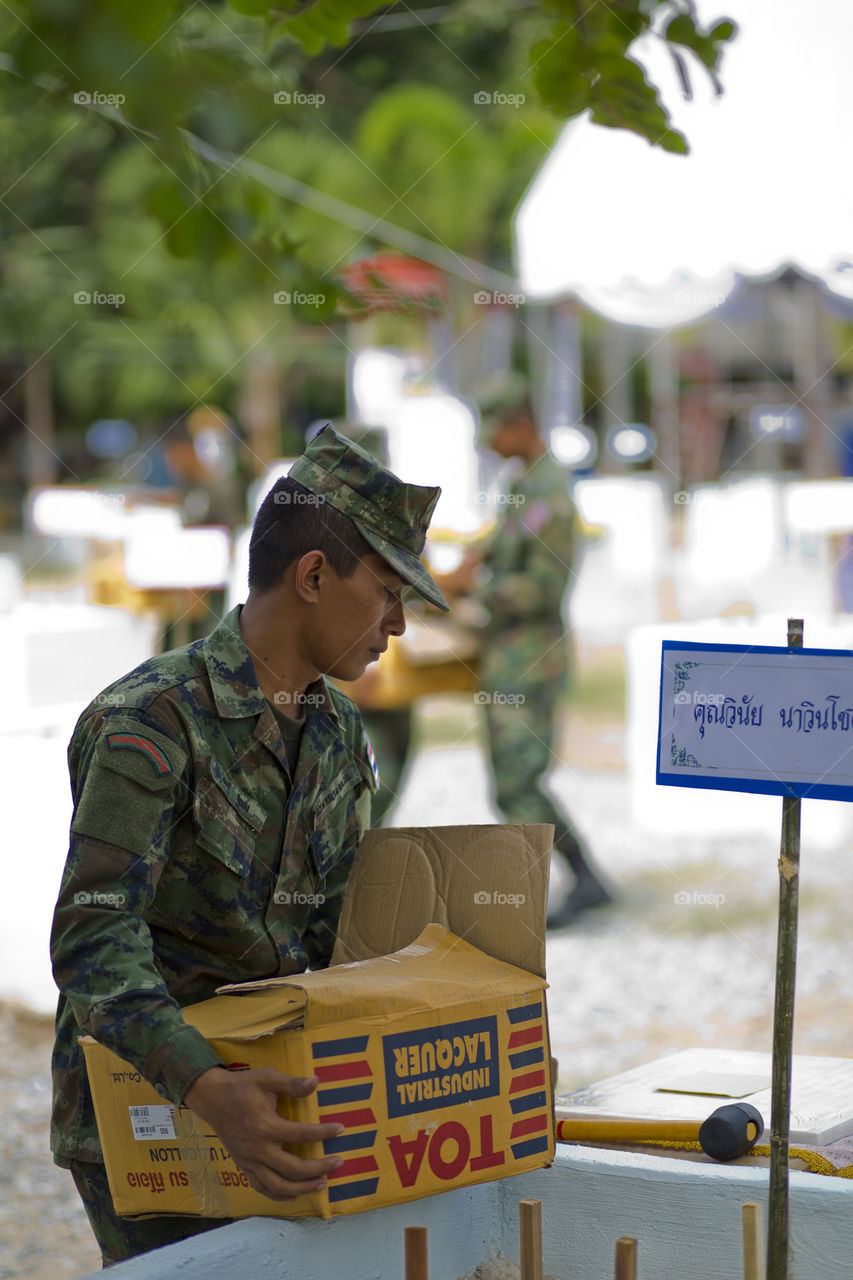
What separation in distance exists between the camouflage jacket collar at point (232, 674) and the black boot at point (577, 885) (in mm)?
3876

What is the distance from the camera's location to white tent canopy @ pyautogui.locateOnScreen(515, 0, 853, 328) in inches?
245

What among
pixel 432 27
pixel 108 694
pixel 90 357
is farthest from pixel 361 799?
pixel 90 357

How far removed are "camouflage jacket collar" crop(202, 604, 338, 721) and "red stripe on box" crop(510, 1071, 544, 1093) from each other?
1.79 ft

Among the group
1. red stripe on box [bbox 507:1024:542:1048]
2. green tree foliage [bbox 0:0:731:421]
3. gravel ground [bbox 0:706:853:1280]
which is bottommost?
gravel ground [bbox 0:706:853:1280]

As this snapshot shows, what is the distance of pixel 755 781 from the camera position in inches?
69.4

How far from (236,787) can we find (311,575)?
281 millimetres

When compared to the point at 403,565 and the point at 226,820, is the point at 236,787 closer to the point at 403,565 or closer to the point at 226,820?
the point at 226,820

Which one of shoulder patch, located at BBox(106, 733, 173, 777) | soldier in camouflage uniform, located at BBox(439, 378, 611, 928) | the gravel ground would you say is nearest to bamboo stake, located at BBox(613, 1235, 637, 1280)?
shoulder patch, located at BBox(106, 733, 173, 777)

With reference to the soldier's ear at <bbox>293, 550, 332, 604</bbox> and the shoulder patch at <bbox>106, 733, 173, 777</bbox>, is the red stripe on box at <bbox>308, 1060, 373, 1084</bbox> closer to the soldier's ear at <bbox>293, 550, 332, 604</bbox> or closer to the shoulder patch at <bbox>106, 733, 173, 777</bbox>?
the shoulder patch at <bbox>106, 733, 173, 777</bbox>

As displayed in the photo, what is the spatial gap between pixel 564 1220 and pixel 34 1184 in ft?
6.85

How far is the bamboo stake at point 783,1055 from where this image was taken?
1707 millimetres

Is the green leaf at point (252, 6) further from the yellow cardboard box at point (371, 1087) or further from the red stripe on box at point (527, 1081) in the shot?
the red stripe on box at point (527, 1081)

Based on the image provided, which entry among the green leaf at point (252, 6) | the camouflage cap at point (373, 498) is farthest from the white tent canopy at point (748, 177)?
the camouflage cap at point (373, 498)

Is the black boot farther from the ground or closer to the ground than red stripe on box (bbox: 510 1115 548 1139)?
closer to the ground
